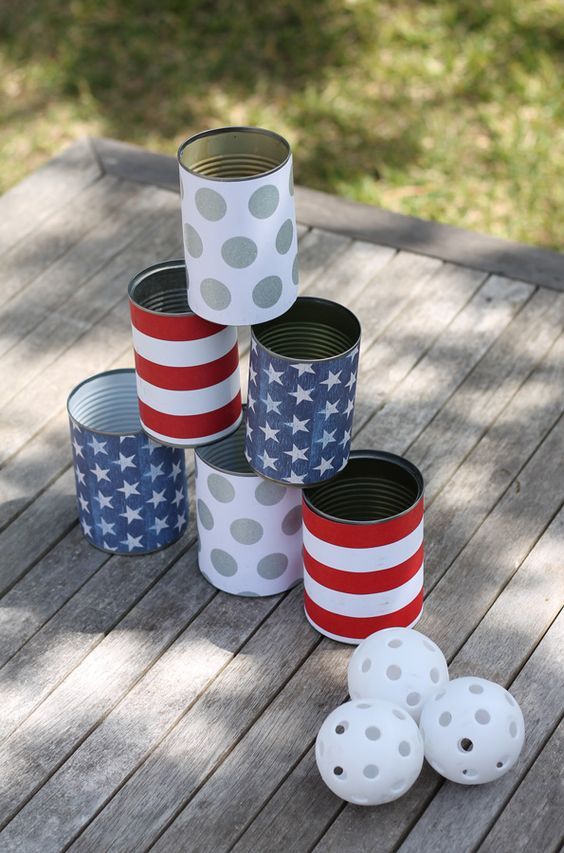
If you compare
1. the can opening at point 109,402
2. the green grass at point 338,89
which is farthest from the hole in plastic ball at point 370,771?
the green grass at point 338,89

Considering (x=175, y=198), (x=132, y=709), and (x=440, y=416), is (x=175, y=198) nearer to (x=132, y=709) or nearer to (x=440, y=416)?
(x=440, y=416)

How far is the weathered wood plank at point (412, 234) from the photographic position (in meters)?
3.31

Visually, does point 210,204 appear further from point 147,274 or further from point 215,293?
point 147,274

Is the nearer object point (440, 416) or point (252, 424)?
point (252, 424)

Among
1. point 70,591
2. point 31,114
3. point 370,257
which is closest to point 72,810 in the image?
point 70,591

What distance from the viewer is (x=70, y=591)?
248cm

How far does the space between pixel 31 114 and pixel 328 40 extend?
118cm

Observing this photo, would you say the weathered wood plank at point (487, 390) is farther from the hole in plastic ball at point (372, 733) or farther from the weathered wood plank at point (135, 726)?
the hole in plastic ball at point (372, 733)

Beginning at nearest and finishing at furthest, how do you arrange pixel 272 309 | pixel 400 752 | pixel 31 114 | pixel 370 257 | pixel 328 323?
pixel 400 752, pixel 272 309, pixel 328 323, pixel 370 257, pixel 31 114

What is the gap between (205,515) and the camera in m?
2.39

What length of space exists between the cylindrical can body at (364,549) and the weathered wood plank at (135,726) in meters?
0.17

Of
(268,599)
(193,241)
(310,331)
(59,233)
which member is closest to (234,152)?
(193,241)

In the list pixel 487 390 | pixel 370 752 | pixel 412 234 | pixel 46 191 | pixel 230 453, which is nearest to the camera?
pixel 370 752

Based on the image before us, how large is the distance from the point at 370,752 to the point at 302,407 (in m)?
0.60
